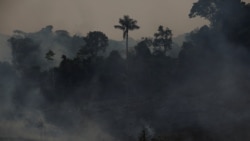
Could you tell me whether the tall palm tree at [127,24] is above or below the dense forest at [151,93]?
above

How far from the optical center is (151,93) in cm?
9919

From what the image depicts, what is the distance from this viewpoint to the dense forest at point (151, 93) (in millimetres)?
85000

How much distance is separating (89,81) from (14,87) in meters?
25.8

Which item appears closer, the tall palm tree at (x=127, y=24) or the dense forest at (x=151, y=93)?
the dense forest at (x=151, y=93)

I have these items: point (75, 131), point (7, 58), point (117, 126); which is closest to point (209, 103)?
point (117, 126)

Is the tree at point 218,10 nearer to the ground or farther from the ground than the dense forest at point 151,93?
farther from the ground

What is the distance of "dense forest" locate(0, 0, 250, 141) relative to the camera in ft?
279

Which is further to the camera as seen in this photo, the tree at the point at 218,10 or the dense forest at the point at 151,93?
the tree at the point at 218,10

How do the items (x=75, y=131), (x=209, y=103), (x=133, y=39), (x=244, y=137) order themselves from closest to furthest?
(x=244, y=137), (x=209, y=103), (x=75, y=131), (x=133, y=39)

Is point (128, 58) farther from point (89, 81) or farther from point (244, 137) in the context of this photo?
point (244, 137)

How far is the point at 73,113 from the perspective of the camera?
3925 inches

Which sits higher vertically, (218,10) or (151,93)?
(218,10)

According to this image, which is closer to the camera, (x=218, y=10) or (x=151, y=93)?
(x=151, y=93)

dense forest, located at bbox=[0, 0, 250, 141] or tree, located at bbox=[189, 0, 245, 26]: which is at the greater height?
tree, located at bbox=[189, 0, 245, 26]
